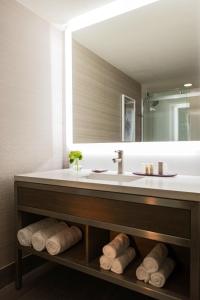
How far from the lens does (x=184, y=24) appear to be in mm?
1501

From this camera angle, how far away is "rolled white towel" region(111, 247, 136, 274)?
121 cm

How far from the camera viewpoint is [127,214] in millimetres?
1118

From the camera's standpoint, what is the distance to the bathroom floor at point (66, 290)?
4.86 ft

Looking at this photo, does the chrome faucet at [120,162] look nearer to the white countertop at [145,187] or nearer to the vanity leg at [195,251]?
the white countertop at [145,187]

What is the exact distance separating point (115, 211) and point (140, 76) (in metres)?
1.01

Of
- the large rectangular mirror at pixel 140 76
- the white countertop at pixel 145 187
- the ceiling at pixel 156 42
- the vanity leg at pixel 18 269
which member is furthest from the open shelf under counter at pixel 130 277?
the ceiling at pixel 156 42

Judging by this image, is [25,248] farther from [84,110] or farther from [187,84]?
[187,84]

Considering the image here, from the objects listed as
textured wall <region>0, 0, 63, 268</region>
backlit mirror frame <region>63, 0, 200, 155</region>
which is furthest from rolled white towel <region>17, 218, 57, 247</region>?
backlit mirror frame <region>63, 0, 200, 155</region>

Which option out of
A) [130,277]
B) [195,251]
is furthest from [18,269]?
[195,251]

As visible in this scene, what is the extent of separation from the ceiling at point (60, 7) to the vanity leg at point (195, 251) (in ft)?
5.12

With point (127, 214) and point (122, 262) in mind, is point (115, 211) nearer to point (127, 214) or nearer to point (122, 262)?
point (127, 214)

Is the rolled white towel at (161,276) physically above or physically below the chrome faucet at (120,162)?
below

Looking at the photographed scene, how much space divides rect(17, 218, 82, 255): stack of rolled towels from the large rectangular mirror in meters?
0.72

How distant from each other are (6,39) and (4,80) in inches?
11.1
